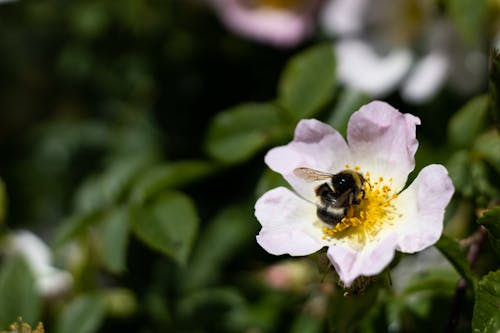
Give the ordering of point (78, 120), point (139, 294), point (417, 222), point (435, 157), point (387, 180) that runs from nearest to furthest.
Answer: point (417, 222) → point (387, 180) → point (435, 157) → point (139, 294) → point (78, 120)

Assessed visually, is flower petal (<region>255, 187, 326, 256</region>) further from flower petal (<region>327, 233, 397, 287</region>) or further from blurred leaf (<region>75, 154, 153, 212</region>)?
blurred leaf (<region>75, 154, 153, 212</region>)

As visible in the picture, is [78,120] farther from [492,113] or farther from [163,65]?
[492,113]

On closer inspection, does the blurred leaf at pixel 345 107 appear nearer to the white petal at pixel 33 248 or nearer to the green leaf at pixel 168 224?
the green leaf at pixel 168 224

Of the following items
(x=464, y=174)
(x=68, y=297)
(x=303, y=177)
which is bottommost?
(x=464, y=174)

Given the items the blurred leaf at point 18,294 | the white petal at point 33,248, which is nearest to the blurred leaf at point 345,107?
the blurred leaf at point 18,294

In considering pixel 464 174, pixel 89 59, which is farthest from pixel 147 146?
pixel 464 174

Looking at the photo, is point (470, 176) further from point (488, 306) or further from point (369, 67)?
point (369, 67)

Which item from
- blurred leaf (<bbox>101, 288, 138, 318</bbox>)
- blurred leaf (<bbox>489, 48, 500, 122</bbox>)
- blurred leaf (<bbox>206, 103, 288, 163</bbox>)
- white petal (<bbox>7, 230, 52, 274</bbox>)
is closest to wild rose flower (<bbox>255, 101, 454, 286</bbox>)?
blurred leaf (<bbox>489, 48, 500, 122</bbox>)
